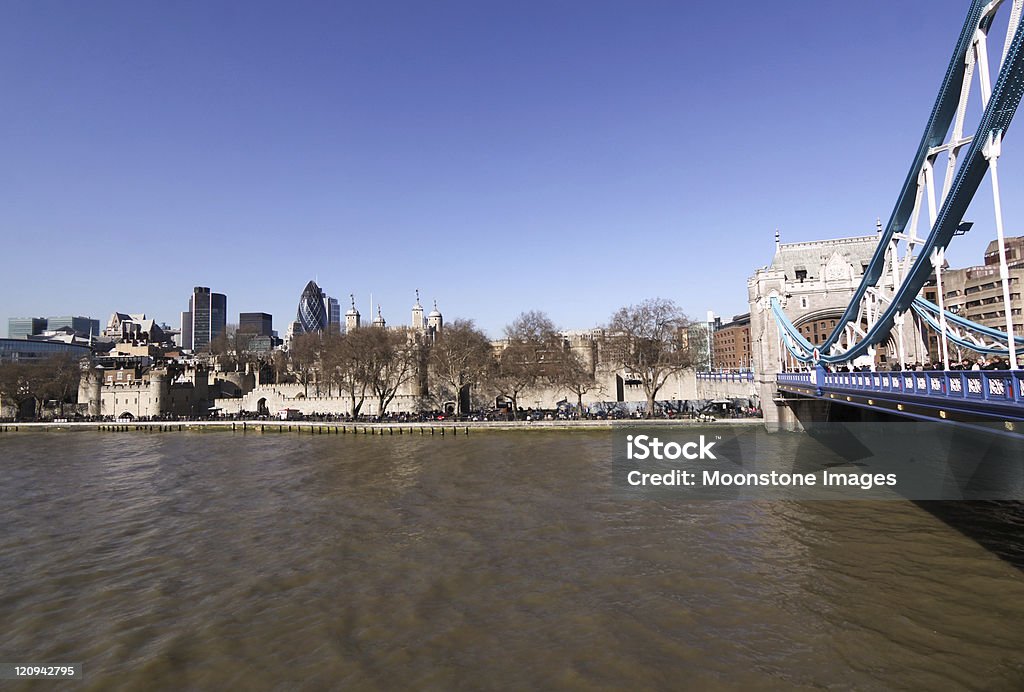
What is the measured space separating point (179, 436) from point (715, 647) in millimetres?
43890

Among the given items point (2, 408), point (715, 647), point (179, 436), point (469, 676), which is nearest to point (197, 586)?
point (469, 676)

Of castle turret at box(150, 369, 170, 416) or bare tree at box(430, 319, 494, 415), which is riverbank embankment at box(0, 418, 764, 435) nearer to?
castle turret at box(150, 369, 170, 416)

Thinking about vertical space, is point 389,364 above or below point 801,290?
below

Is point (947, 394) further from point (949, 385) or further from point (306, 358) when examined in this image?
point (306, 358)

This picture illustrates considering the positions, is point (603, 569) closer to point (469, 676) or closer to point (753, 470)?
point (469, 676)

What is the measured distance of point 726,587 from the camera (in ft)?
33.8

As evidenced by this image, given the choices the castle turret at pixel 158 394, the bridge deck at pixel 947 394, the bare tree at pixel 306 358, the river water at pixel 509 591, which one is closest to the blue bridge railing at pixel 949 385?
the bridge deck at pixel 947 394

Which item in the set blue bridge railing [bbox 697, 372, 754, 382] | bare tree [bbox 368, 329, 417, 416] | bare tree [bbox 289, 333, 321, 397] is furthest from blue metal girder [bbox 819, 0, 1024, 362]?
bare tree [bbox 289, 333, 321, 397]

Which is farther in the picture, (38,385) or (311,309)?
(311,309)

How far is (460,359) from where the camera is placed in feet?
155

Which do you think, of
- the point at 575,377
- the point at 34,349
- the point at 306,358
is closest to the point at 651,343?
the point at 575,377

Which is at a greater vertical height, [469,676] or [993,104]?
[993,104]

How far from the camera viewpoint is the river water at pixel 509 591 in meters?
7.70

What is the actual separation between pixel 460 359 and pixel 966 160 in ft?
124
